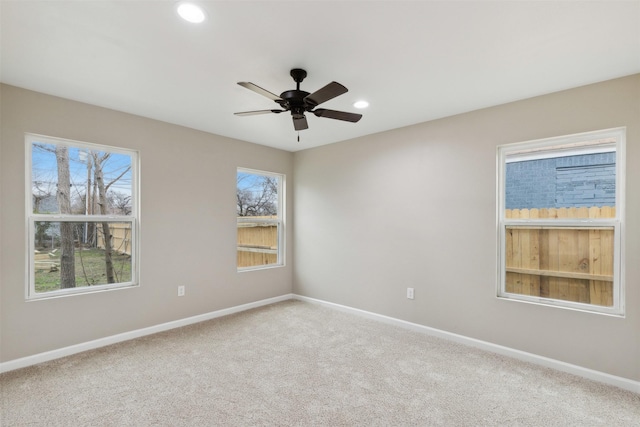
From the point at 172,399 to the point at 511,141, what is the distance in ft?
11.9

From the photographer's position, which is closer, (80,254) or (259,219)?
(80,254)

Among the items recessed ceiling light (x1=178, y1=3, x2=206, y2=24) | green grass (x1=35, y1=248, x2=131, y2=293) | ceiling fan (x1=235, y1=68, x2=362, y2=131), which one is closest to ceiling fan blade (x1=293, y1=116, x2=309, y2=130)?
ceiling fan (x1=235, y1=68, x2=362, y2=131)

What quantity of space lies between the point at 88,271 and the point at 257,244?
2.09 m

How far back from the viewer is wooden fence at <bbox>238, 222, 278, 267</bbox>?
14.5 ft

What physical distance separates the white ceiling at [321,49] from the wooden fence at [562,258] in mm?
1116

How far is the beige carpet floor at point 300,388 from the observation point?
2016 mm

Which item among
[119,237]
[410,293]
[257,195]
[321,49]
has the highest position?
[321,49]

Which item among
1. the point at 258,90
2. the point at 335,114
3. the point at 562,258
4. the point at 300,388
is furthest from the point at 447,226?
the point at 258,90

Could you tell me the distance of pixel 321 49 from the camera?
2.04 m

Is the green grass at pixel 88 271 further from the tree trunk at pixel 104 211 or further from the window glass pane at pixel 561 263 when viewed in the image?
the window glass pane at pixel 561 263

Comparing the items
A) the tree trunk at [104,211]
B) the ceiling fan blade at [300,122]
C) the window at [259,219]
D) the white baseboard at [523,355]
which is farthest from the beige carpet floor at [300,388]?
the ceiling fan blade at [300,122]

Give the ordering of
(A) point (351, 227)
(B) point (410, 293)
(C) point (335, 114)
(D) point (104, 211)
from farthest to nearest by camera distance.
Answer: (A) point (351, 227) → (B) point (410, 293) → (D) point (104, 211) → (C) point (335, 114)

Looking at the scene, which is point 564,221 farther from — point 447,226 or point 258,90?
point 258,90

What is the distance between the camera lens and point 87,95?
Result: 2.82 m
